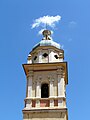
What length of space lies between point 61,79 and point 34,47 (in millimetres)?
5369

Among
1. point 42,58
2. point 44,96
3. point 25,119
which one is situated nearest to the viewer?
point 25,119

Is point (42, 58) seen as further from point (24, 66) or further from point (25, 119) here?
point (25, 119)

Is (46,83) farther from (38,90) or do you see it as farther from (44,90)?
(38,90)

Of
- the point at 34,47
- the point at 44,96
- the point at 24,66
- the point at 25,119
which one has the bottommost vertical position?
the point at 25,119

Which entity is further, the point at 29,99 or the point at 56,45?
the point at 56,45

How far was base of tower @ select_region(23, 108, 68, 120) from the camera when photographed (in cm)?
3058

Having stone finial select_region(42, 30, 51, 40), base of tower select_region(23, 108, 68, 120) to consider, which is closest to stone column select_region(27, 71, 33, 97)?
base of tower select_region(23, 108, 68, 120)

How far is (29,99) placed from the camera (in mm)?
31953

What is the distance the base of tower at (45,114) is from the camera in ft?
100

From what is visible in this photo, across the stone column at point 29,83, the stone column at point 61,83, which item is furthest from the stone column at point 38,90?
the stone column at point 61,83

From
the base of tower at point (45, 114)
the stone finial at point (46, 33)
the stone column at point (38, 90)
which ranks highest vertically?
the stone finial at point (46, 33)

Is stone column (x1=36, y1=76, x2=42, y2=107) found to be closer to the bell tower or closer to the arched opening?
the bell tower

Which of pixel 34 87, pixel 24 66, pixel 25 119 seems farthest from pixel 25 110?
pixel 24 66

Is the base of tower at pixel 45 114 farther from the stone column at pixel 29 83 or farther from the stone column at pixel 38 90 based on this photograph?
the stone column at pixel 29 83
